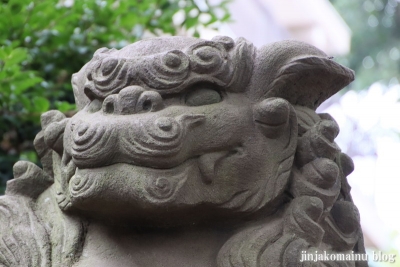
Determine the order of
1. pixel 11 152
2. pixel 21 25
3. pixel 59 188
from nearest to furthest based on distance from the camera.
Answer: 1. pixel 59 188
2. pixel 21 25
3. pixel 11 152

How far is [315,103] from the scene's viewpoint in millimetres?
1800

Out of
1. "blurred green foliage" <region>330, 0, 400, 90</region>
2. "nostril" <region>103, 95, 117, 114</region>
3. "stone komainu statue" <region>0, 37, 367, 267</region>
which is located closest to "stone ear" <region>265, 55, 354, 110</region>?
"stone komainu statue" <region>0, 37, 367, 267</region>

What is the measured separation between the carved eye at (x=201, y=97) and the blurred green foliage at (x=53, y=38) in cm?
84

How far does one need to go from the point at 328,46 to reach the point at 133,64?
4.35m

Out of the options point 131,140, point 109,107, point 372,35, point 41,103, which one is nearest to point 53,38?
point 41,103

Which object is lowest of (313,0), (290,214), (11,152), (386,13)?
(386,13)

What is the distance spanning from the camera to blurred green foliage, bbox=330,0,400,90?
6422 millimetres

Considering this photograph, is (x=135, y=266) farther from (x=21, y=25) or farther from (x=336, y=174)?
(x=21, y=25)

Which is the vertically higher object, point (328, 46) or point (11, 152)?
point (11, 152)

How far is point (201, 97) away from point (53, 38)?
1.21 meters

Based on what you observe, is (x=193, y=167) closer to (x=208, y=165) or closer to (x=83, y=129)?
(x=208, y=165)

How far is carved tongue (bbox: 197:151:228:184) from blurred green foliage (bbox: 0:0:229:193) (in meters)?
0.93

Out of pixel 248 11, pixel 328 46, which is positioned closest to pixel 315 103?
pixel 248 11

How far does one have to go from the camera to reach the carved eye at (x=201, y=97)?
160 centimetres
